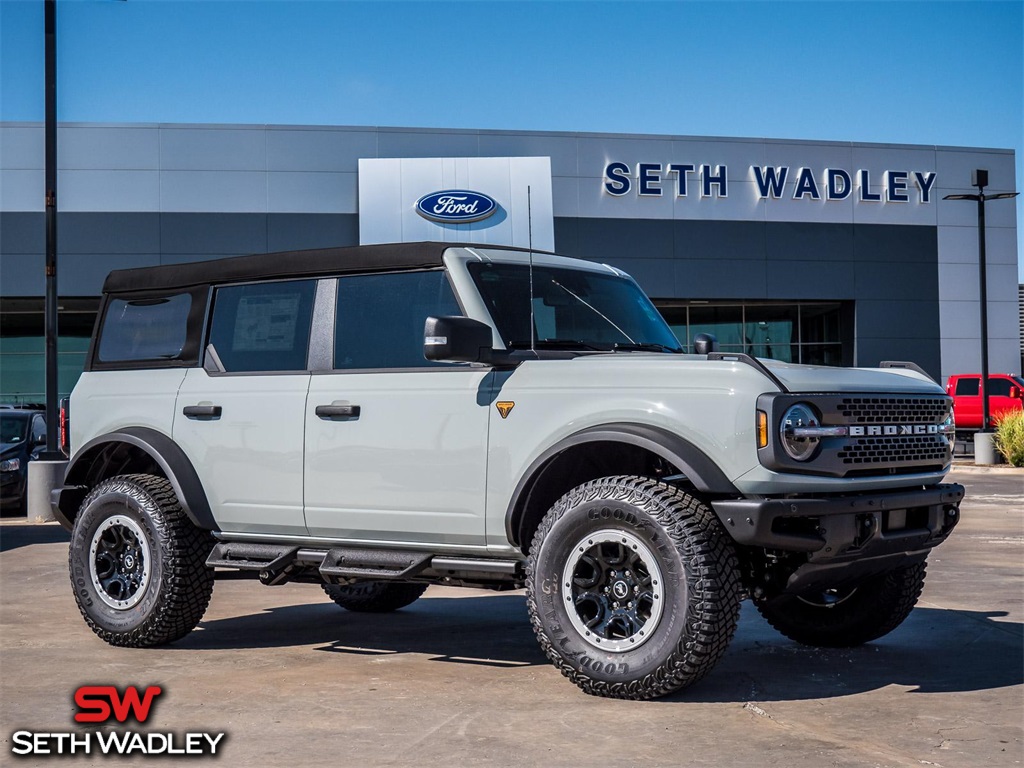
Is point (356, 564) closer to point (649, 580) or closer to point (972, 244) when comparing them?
point (649, 580)

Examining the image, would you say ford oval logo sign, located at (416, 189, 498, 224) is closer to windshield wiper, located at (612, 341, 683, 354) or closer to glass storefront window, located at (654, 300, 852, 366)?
glass storefront window, located at (654, 300, 852, 366)

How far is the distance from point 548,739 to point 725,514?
1.20 m

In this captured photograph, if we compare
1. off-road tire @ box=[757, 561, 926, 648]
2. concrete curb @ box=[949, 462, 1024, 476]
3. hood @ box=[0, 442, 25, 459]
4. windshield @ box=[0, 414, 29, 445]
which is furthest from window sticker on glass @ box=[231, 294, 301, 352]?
concrete curb @ box=[949, 462, 1024, 476]

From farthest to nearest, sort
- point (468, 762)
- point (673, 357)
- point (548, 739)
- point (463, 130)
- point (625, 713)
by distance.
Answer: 1. point (463, 130)
2. point (673, 357)
3. point (625, 713)
4. point (548, 739)
5. point (468, 762)

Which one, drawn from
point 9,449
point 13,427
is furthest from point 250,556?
point 13,427

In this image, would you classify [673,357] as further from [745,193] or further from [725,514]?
[745,193]

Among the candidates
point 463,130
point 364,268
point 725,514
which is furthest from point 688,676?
point 463,130

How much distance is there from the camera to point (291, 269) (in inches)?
273

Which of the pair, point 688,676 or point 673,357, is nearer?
point 688,676

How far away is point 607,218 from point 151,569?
30.3 metres

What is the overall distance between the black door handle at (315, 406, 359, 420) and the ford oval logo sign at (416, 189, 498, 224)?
27750 millimetres

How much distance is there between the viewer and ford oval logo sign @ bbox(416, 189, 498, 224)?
3388 cm

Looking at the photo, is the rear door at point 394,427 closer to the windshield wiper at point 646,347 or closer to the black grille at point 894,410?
the windshield wiper at point 646,347

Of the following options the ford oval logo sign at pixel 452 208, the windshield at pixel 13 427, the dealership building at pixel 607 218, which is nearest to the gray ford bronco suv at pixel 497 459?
the windshield at pixel 13 427
